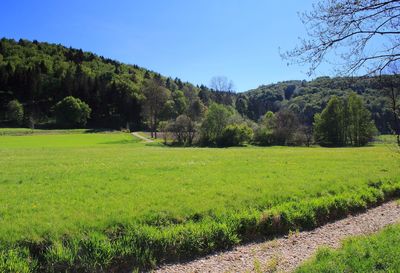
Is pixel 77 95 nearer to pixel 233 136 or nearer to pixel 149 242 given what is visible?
pixel 233 136

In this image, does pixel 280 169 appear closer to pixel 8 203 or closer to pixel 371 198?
pixel 371 198

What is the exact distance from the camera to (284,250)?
33.4 ft

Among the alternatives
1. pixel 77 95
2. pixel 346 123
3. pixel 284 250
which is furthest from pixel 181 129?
pixel 77 95

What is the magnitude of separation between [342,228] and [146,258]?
299 inches

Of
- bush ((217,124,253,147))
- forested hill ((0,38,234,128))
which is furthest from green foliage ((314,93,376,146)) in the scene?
forested hill ((0,38,234,128))

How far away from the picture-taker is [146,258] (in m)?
9.00

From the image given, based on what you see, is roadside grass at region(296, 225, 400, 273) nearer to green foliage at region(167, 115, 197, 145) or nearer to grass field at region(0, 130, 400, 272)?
grass field at region(0, 130, 400, 272)

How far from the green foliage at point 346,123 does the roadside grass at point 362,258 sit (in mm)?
77719

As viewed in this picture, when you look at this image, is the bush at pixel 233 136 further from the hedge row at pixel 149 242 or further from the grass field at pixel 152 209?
the hedge row at pixel 149 242

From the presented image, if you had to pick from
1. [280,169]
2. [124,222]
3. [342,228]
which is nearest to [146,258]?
[124,222]

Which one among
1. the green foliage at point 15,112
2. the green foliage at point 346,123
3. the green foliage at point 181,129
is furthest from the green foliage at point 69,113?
the green foliage at point 346,123

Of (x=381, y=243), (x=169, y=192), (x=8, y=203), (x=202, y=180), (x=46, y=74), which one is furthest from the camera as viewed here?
(x=46, y=74)

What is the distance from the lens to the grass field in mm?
8727

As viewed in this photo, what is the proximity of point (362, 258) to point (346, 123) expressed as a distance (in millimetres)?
81522
